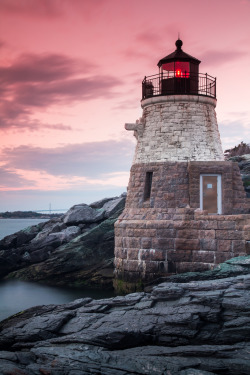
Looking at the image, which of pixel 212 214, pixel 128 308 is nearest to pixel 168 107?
pixel 212 214

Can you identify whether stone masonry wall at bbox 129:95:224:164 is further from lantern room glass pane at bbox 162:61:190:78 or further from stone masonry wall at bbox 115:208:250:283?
stone masonry wall at bbox 115:208:250:283

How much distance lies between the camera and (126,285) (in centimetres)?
1545

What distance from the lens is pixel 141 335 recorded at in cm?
920

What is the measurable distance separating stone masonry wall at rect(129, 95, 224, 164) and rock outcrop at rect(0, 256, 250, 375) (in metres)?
6.15

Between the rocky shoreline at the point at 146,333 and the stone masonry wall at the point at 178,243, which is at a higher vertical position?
the stone masonry wall at the point at 178,243

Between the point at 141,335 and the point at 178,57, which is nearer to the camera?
the point at 141,335

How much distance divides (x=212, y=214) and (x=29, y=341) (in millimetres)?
7578

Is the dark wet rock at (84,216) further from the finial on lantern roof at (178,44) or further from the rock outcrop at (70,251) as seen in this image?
the finial on lantern roof at (178,44)

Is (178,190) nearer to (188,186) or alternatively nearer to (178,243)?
(188,186)

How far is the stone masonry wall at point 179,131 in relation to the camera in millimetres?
15742

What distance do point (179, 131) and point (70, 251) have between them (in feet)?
23.0

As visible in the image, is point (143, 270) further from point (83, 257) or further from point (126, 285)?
point (83, 257)

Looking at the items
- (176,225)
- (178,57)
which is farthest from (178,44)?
(176,225)

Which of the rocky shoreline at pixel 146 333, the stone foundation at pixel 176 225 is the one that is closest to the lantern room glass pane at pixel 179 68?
the stone foundation at pixel 176 225
